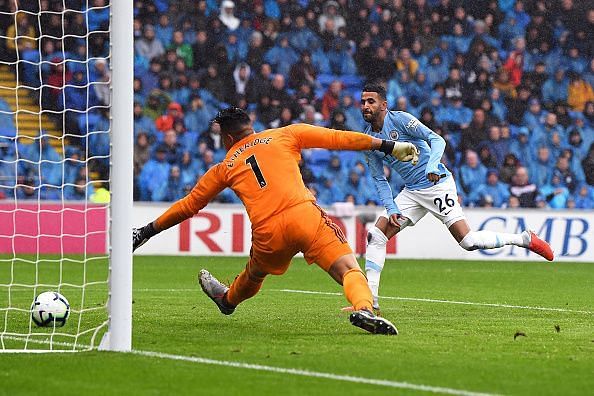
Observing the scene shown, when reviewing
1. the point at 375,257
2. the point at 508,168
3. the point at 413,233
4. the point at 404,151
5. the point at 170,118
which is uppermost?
the point at 170,118

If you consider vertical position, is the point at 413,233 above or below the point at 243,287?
below

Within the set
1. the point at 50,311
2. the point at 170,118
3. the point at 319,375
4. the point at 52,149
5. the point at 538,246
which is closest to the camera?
the point at 319,375

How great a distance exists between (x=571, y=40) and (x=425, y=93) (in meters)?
3.73

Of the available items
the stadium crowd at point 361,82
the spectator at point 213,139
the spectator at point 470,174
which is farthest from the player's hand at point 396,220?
the spectator at point 213,139

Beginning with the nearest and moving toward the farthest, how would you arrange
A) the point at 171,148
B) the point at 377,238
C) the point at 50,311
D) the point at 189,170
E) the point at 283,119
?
1. the point at 50,311
2. the point at 377,238
3. the point at 189,170
4. the point at 171,148
5. the point at 283,119

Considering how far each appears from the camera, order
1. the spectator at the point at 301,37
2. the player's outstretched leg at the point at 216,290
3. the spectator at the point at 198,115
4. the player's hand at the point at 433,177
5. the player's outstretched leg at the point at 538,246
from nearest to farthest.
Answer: the player's outstretched leg at the point at 216,290 → the player's hand at the point at 433,177 → the player's outstretched leg at the point at 538,246 → the spectator at the point at 198,115 → the spectator at the point at 301,37

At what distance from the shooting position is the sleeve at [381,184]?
1027cm

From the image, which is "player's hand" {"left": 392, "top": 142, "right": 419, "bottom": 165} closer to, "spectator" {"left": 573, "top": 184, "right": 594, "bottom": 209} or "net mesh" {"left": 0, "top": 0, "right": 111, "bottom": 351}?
"net mesh" {"left": 0, "top": 0, "right": 111, "bottom": 351}

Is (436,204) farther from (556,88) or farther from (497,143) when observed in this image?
(556,88)

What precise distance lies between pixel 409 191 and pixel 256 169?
2.93 m

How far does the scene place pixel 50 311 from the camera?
28.6 ft

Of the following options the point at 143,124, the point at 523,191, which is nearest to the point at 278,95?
the point at 143,124

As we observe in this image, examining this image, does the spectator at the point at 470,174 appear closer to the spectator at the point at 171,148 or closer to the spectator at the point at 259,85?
the spectator at the point at 259,85

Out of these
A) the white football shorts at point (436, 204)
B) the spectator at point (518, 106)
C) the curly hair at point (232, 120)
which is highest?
the spectator at point (518, 106)
